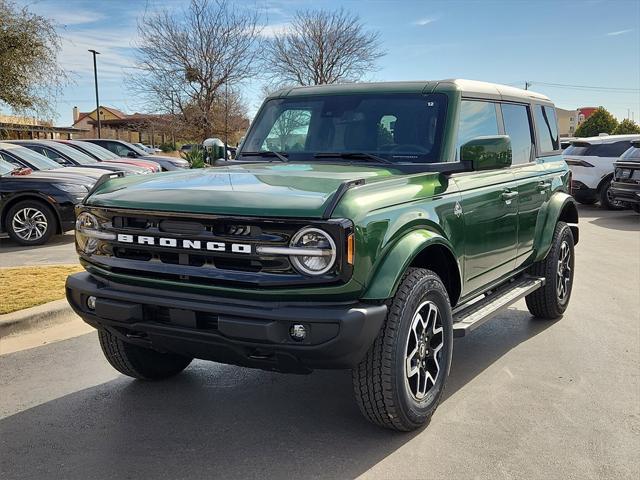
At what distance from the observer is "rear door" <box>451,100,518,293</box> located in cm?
407

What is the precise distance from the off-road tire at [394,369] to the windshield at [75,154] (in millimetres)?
13004

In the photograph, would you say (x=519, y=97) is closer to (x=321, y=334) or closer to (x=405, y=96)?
(x=405, y=96)

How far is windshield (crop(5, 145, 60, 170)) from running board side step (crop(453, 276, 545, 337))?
9.68 m

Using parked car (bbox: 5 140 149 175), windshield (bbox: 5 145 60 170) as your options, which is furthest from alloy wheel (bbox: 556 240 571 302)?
parked car (bbox: 5 140 149 175)

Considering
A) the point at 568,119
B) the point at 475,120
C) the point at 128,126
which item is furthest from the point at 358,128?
the point at 568,119

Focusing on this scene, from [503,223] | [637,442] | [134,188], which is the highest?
[134,188]

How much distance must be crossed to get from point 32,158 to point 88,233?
9.53 m

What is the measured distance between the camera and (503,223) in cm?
455

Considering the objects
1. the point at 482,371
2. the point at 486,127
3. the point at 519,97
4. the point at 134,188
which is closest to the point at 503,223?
the point at 486,127

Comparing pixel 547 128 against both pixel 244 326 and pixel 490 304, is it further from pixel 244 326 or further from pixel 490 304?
pixel 244 326

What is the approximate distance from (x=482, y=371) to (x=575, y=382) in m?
0.63

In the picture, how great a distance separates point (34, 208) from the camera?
988cm

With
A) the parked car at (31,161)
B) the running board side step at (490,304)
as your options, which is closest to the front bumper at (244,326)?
the running board side step at (490,304)

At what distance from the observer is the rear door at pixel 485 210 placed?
4.07 m
